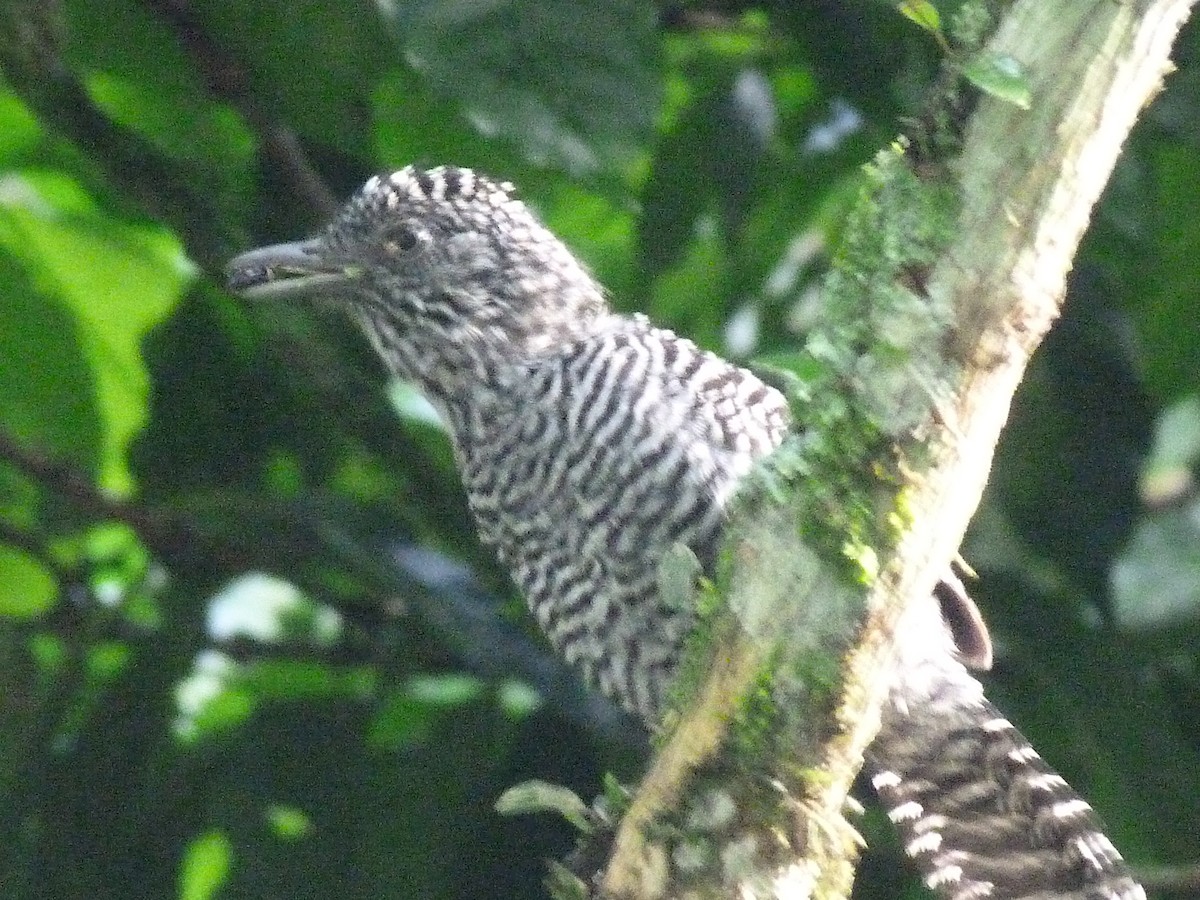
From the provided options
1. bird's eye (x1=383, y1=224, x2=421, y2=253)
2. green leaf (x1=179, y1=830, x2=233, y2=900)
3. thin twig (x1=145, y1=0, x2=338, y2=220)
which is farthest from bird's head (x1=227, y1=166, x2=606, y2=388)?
green leaf (x1=179, y1=830, x2=233, y2=900)

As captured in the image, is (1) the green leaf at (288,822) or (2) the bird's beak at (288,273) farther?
(1) the green leaf at (288,822)

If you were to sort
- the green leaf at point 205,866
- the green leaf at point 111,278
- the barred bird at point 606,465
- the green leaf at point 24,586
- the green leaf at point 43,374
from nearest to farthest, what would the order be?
the barred bird at point 606,465 < the green leaf at point 43,374 < the green leaf at point 205,866 < the green leaf at point 24,586 < the green leaf at point 111,278

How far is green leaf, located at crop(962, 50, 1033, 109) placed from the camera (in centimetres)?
217

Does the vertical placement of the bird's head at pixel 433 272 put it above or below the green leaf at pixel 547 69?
below

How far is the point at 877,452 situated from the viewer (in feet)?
7.89

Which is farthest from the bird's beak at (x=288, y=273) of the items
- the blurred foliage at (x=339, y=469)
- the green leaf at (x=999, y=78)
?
the green leaf at (x=999, y=78)

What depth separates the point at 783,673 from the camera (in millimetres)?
2439

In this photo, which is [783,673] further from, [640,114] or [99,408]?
[99,408]

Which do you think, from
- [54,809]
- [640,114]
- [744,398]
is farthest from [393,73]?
[54,809]

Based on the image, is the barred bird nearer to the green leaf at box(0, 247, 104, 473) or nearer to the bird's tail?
the bird's tail

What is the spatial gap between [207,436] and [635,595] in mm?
1163

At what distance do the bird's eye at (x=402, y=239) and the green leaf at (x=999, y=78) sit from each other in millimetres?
1753

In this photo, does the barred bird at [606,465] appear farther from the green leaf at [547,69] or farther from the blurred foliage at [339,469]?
the green leaf at [547,69]

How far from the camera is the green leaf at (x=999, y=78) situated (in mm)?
2170
